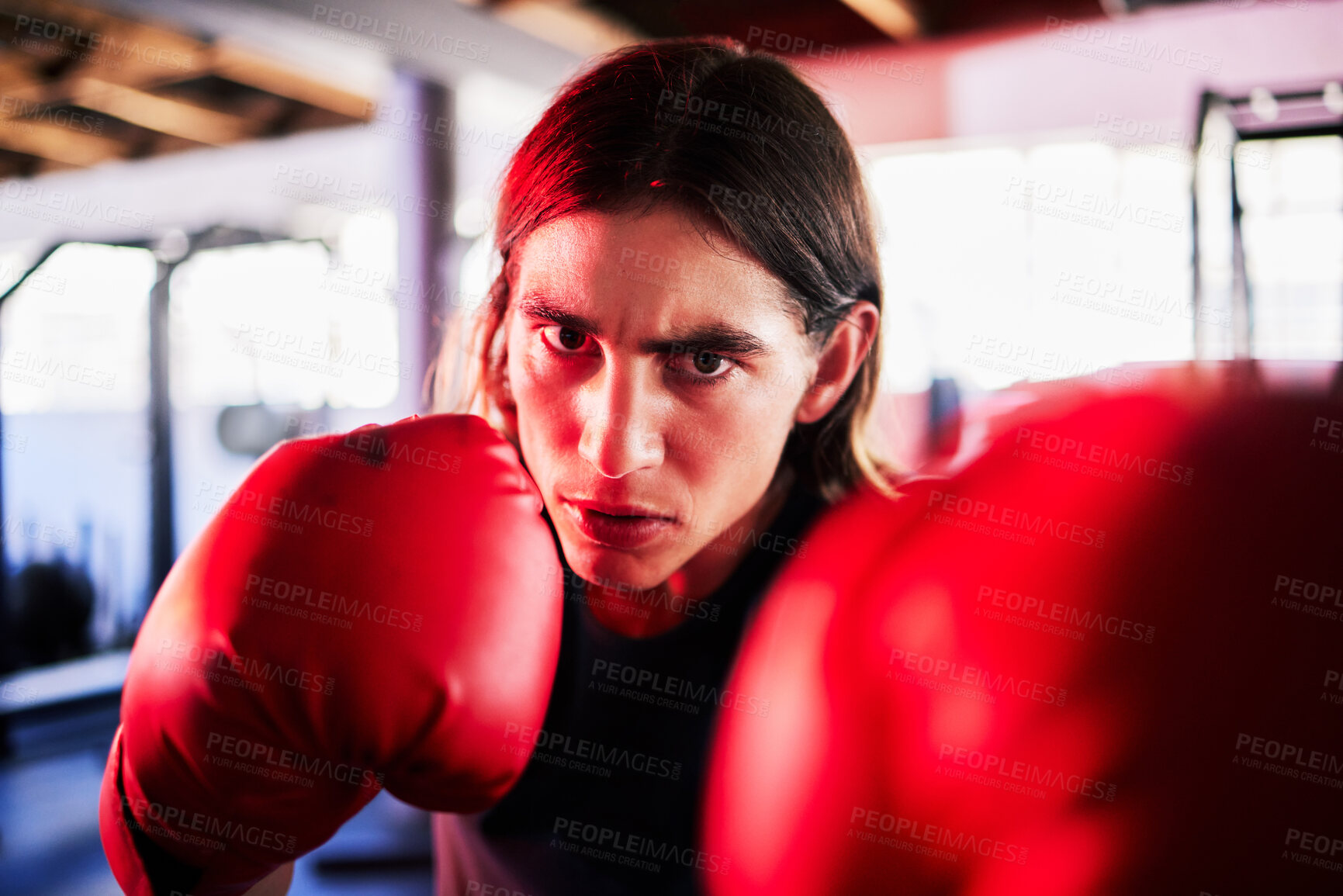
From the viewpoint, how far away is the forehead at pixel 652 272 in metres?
0.78

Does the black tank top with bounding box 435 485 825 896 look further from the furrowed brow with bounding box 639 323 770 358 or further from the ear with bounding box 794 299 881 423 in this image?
the furrowed brow with bounding box 639 323 770 358

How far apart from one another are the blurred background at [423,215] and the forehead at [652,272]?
1.42m

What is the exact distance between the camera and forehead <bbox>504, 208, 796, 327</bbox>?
778mm

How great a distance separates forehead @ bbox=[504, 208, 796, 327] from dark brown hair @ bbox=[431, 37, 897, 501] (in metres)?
0.02

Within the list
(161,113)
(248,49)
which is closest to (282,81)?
(161,113)

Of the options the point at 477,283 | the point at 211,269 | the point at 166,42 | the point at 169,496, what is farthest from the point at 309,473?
the point at 211,269

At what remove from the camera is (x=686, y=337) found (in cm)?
78

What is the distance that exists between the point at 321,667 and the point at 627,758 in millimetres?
391

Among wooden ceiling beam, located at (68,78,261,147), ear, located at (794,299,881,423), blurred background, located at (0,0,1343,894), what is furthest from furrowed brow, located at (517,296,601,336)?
wooden ceiling beam, located at (68,78,261,147)

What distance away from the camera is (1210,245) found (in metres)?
4.32

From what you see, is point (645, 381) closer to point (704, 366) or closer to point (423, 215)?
point (704, 366)

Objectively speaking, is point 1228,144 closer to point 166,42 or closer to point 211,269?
point 166,42

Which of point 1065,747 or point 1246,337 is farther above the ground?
point 1246,337

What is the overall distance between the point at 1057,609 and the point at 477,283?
2.82 feet
